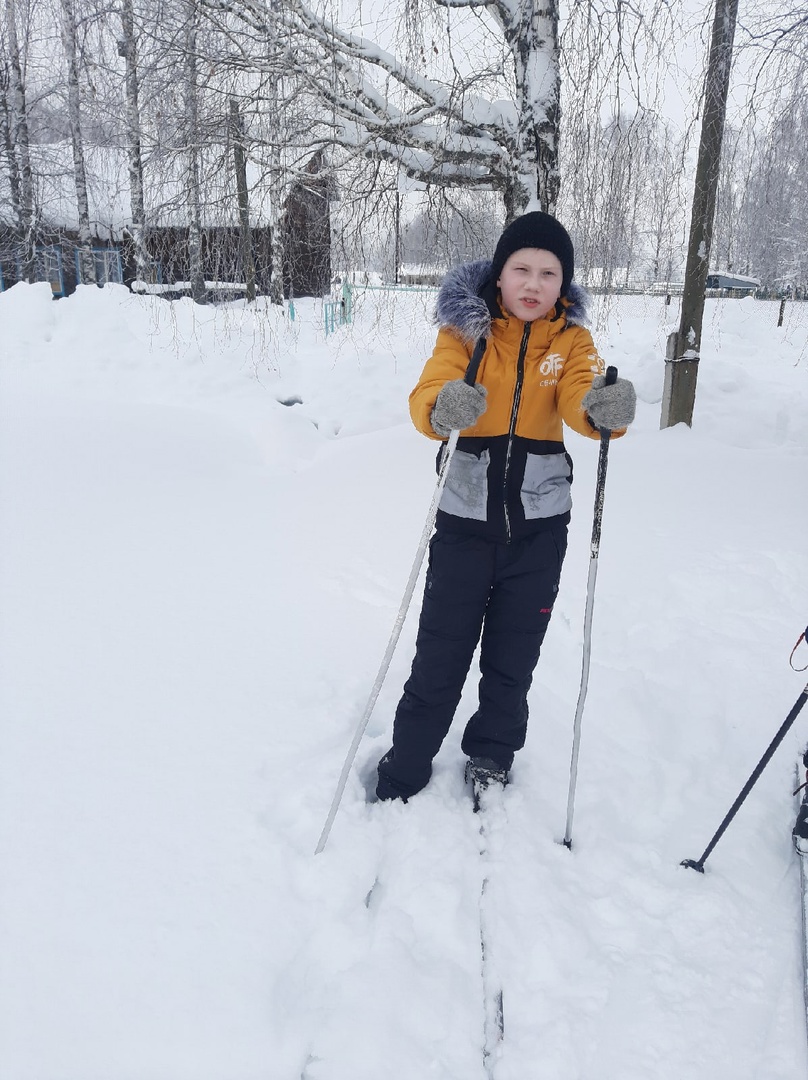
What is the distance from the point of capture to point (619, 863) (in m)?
2.07

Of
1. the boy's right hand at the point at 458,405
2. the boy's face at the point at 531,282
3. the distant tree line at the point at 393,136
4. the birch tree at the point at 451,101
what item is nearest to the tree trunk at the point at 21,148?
the distant tree line at the point at 393,136

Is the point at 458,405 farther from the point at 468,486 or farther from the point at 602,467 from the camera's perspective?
the point at 602,467

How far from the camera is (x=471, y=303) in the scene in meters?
1.95

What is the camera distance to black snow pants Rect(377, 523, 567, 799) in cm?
208

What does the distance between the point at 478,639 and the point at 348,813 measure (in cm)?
69

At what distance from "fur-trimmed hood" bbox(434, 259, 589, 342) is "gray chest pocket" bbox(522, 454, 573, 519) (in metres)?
0.41

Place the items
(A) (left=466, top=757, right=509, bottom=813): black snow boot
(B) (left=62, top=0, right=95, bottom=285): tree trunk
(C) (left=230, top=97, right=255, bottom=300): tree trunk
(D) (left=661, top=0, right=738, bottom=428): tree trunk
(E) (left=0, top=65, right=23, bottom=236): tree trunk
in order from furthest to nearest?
(E) (left=0, top=65, right=23, bottom=236): tree trunk, (B) (left=62, top=0, right=95, bottom=285): tree trunk, (D) (left=661, top=0, right=738, bottom=428): tree trunk, (C) (left=230, top=97, right=255, bottom=300): tree trunk, (A) (left=466, top=757, right=509, bottom=813): black snow boot

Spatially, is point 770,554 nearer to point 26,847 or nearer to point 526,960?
point 526,960

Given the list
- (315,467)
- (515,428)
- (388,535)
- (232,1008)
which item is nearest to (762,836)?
(515,428)

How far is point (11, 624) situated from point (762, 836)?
9.56 ft

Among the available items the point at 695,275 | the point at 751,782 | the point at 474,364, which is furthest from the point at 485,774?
the point at 695,275

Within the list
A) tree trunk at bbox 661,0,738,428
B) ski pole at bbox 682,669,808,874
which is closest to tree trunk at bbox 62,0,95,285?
tree trunk at bbox 661,0,738,428

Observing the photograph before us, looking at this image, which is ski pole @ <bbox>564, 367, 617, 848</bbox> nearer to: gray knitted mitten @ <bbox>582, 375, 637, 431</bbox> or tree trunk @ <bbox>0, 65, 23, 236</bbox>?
gray knitted mitten @ <bbox>582, 375, 637, 431</bbox>

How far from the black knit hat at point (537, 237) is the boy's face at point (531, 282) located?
0.02 meters
